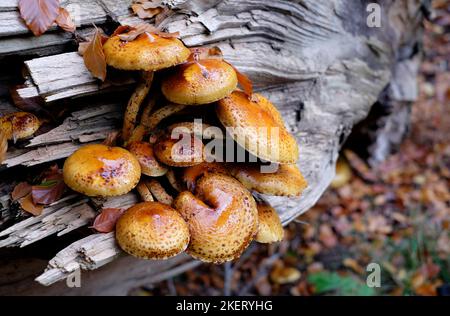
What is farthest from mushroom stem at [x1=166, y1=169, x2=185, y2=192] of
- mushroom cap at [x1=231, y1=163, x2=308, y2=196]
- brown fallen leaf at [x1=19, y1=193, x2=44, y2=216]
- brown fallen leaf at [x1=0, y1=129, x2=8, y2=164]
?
brown fallen leaf at [x1=0, y1=129, x2=8, y2=164]

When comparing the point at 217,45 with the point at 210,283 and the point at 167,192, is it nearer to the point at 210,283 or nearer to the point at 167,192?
the point at 167,192

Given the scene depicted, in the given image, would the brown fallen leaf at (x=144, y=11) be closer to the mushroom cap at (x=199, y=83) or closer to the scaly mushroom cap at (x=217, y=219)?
the mushroom cap at (x=199, y=83)

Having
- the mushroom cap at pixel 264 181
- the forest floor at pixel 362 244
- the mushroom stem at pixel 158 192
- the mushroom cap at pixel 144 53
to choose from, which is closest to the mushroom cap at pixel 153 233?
the mushroom stem at pixel 158 192

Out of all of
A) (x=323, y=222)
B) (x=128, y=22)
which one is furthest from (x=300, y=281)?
(x=128, y=22)

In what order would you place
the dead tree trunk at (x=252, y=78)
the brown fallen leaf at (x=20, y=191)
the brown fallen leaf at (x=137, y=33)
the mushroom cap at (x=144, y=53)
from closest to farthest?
the mushroom cap at (x=144, y=53) → the brown fallen leaf at (x=137, y=33) → the dead tree trunk at (x=252, y=78) → the brown fallen leaf at (x=20, y=191)

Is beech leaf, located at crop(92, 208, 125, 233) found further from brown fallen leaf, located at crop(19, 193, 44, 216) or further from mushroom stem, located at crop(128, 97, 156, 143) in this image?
mushroom stem, located at crop(128, 97, 156, 143)

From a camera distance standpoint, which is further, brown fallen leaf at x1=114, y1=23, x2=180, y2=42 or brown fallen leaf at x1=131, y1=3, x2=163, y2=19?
brown fallen leaf at x1=131, y1=3, x2=163, y2=19
